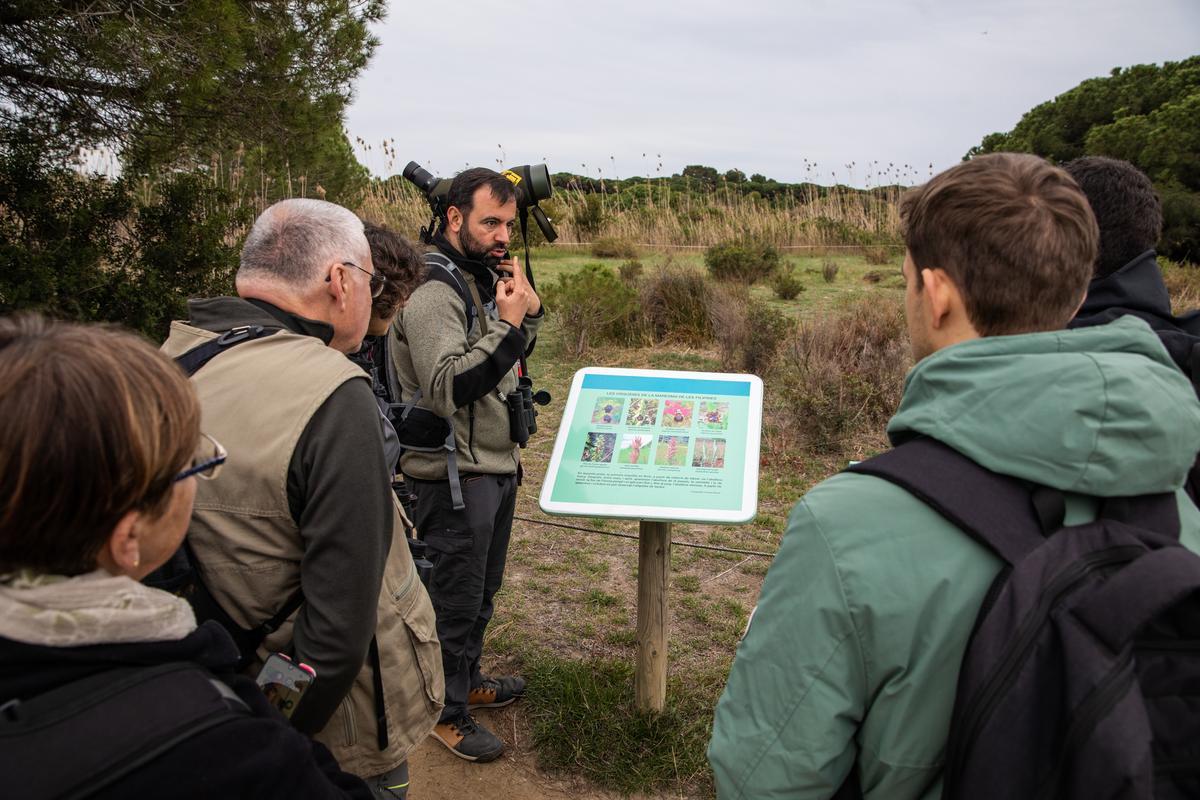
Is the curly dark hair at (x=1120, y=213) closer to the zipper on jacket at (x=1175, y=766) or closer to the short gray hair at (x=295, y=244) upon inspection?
the zipper on jacket at (x=1175, y=766)

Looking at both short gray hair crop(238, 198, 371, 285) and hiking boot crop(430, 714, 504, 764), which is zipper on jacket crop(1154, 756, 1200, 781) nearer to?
short gray hair crop(238, 198, 371, 285)

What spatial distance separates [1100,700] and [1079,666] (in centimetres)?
4

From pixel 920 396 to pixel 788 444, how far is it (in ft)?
17.4

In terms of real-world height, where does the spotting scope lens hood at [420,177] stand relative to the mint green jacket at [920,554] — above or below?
above

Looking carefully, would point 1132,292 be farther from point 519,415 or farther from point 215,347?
point 215,347

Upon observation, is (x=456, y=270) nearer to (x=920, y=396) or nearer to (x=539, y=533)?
(x=920, y=396)

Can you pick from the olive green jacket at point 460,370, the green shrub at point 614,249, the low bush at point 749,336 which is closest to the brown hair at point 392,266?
the olive green jacket at point 460,370

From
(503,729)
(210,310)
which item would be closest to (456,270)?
(210,310)

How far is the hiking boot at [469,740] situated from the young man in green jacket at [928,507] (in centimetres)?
207

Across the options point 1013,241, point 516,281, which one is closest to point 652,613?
point 516,281

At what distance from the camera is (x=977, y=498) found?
1.12 metres

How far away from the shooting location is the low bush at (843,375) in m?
6.44

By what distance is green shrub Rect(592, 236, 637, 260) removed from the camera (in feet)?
53.9

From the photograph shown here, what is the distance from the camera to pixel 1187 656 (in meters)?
0.98
